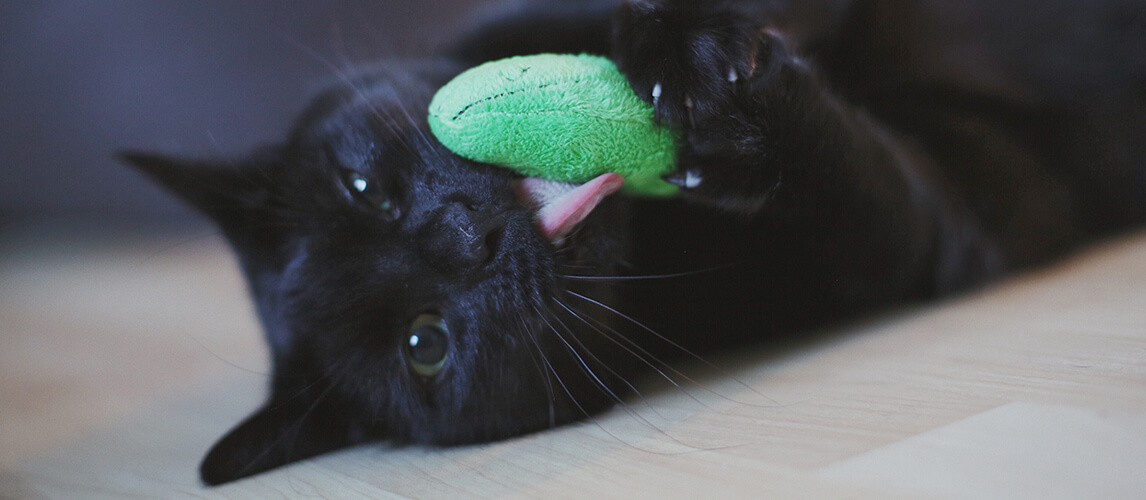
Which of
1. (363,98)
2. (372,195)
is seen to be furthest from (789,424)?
(363,98)

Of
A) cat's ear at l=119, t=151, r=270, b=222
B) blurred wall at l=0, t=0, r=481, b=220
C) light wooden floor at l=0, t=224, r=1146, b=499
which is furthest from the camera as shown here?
blurred wall at l=0, t=0, r=481, b=220

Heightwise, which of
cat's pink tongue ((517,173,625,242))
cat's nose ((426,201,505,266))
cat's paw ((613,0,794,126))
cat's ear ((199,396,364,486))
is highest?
cat's paw ((613,0,794,126))

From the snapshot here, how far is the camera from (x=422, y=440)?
36.3 inches

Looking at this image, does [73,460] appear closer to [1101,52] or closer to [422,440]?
[422,440]

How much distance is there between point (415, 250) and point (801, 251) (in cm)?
52

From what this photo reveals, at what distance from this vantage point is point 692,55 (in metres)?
0.81

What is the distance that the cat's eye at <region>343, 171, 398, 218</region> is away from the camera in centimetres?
94

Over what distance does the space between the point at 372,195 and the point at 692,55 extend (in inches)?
16.6

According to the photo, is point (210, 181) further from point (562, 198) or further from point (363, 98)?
point (562, 198)

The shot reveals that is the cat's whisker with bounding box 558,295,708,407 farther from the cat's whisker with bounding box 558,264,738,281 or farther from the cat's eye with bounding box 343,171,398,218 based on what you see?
the cat's eye with bounding box 343,171,398,218

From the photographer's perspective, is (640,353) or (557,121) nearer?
(557,121)

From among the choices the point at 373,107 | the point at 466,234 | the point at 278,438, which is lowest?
the point at 278,438

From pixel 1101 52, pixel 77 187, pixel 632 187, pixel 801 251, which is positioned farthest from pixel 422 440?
pixel 1101 52

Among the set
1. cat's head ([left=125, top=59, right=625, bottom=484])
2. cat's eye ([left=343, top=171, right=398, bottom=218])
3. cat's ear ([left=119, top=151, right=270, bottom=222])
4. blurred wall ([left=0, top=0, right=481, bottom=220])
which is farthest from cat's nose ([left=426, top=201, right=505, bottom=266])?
blurred wall ([left=0, top=0, right=481, bottom=220])
